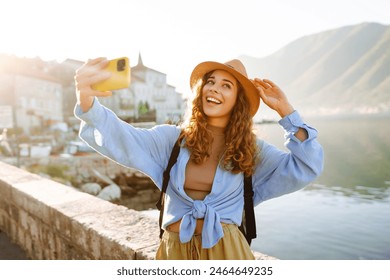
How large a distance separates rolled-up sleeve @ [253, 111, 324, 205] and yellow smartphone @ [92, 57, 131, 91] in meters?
0.75

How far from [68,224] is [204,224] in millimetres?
1881

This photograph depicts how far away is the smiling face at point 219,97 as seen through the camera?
1.87 m

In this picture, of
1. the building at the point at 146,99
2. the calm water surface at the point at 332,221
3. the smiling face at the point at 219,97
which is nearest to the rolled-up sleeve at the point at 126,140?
the smiling face at the point at 219,97

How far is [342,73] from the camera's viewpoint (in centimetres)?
16075

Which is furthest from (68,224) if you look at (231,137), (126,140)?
(231,137)

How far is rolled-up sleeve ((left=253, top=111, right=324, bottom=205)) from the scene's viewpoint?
5.58ft

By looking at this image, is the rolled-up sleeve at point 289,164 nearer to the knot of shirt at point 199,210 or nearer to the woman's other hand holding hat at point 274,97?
the woman's other hand holding hat at point 274,97

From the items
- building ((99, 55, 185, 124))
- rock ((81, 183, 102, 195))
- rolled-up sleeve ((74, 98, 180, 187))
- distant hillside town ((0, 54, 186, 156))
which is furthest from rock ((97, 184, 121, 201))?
rolled-up sleeve ((74, 98, 180, 187))

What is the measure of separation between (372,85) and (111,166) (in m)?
123

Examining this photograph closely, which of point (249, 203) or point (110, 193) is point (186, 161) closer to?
point (249, 203)

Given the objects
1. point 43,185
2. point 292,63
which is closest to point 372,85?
point 292,63

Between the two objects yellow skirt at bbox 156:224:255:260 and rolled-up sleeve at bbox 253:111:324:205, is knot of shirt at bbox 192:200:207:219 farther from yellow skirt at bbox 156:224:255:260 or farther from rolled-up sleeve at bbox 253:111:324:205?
rolled-up sleeve at bbox 253:111:324:205

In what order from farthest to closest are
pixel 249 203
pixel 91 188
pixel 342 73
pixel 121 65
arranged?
pixel 342 73
pixel 91 188
pixel 249 203
pixel 121 65
